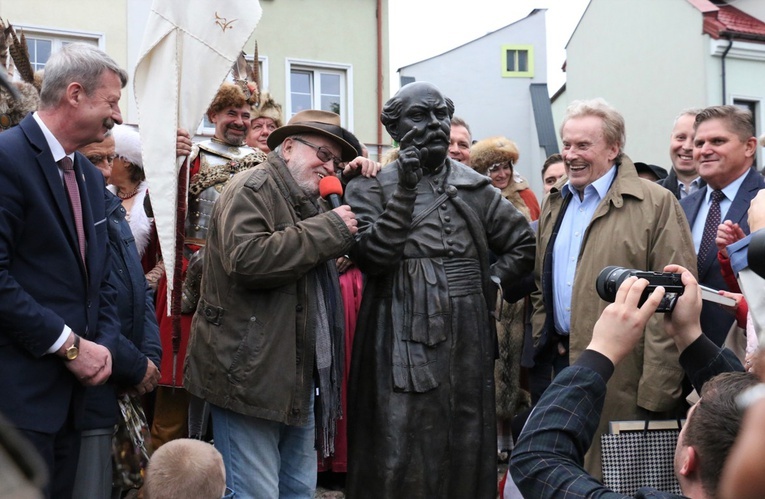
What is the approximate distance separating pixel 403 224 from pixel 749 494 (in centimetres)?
347

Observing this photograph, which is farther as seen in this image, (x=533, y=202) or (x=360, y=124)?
(x=360, y=124)

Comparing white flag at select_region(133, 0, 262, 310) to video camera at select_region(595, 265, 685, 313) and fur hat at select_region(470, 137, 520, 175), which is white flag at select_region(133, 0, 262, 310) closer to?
video camera at select_region(595, 265, 685, 313)

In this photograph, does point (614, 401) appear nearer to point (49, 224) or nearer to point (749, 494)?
point (49, 224)

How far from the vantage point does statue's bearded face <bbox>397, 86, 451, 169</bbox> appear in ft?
14.5

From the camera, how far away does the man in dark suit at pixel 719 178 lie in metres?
5.27

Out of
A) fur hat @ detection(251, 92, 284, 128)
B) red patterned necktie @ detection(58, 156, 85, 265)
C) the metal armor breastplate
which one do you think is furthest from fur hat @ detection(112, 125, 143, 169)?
red patterned necktie @ detection(58, 156, 85, 265)

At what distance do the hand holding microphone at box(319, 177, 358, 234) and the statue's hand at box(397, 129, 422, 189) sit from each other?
265 mm

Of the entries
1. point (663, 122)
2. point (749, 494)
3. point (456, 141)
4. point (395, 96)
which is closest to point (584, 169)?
point (395, 96)

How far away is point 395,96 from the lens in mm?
4500

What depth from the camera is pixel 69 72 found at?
3.77 metres

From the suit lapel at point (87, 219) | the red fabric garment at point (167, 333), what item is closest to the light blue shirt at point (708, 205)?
the red fabric garment at point (167, 333)

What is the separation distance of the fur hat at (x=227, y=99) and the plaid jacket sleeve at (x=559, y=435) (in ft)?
14.6

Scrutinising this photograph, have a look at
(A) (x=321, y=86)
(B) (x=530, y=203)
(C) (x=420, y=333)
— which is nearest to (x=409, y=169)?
(C) (x=420, y=333)

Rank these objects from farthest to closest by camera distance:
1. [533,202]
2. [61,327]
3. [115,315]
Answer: [533,202]
[115,315]
[61,327]
